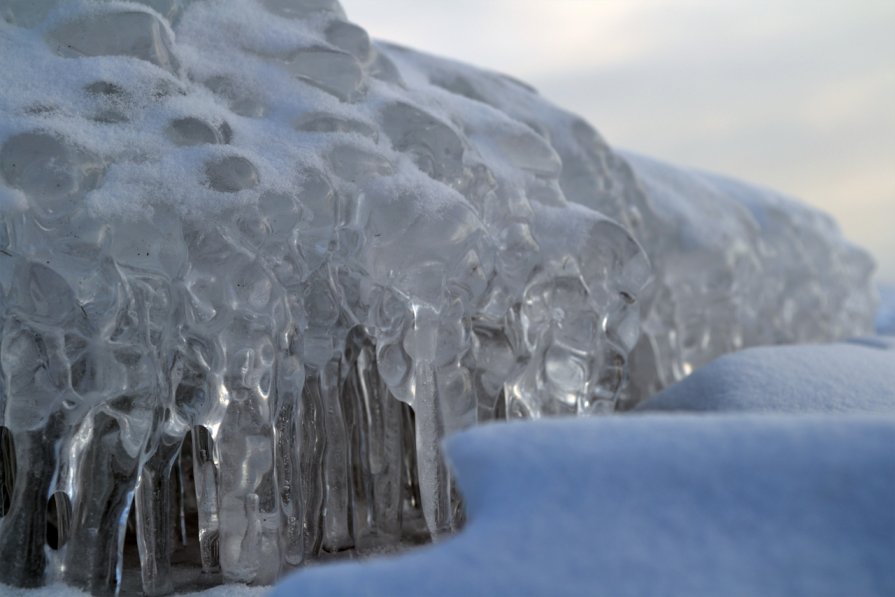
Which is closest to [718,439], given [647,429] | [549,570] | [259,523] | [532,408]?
[647,429]

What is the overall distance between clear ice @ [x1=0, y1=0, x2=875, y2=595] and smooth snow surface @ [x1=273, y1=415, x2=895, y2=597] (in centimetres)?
94

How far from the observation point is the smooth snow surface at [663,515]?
76cm

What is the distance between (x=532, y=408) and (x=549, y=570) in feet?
4.92

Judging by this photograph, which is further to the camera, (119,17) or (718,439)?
(119,17)

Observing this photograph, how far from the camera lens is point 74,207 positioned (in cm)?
161

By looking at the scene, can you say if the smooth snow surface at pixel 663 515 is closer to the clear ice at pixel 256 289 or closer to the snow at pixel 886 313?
the clear ice at pixel 256 289

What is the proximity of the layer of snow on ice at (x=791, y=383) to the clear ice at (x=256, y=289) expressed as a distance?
0.70 ft

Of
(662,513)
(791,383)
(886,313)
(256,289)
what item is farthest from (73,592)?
(886,313)

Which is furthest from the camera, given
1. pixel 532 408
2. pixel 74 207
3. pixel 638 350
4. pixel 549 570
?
pixel 638 350

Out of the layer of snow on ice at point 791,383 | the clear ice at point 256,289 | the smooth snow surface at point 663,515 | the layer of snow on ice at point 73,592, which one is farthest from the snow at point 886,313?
the smooth snow surface at point 663,515

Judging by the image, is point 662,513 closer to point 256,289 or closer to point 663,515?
point 663,515

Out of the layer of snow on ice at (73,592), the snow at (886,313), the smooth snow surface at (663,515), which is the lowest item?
the layer of snow on ice at (73,592)

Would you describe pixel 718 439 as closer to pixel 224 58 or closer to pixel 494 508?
pixel 494 508

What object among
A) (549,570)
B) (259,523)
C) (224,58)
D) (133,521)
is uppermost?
(224,58)
